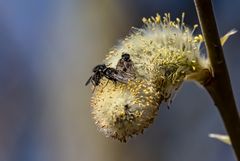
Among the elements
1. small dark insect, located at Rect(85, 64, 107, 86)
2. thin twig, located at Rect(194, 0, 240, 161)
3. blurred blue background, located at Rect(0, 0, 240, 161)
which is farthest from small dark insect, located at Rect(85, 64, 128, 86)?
blurred blue background, located at Rect(0, 0, 240, 161)

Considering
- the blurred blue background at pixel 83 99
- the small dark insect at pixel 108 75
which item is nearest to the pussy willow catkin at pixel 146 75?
the small dark insect at pixel 108 75

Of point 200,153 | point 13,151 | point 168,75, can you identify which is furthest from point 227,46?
point 168,75

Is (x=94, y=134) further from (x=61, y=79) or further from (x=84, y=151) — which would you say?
(x=61, y=79)

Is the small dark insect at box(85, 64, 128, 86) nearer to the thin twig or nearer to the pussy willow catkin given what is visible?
the pussy willow catkin

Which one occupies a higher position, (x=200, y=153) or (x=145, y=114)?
(x=200, y=153)

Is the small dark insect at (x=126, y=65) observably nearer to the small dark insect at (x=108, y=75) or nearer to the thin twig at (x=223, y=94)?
the small dark insect at (x=108, y=75)

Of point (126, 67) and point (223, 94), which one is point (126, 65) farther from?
point (223, 94)

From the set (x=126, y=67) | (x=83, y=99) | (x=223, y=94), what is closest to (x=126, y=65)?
(x=126, y=67)
